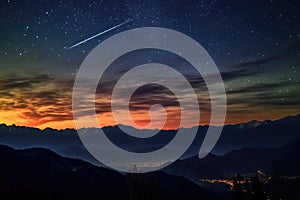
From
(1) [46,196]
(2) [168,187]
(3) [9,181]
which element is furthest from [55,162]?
(1) [46,196]

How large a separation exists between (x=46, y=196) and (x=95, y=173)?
66.3 meters

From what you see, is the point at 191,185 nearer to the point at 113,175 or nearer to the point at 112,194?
the point at 113,175

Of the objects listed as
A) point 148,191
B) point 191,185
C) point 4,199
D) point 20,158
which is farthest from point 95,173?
point 148,191

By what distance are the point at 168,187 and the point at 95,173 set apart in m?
46.0

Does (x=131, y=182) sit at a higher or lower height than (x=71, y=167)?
lower

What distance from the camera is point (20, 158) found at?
148m

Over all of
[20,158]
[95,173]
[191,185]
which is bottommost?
[191,185]

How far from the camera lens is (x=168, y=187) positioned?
17075cm

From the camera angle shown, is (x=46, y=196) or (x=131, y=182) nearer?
(x=131, y=182)

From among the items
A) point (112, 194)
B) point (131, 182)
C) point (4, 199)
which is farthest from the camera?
point (112, 194)

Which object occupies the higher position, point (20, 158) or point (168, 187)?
point (20, 158)

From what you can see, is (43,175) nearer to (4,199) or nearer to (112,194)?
(112,194)

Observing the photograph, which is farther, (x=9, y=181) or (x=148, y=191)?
(x=9, y=181)

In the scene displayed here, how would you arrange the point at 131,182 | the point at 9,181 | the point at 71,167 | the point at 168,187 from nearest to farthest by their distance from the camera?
the point at 131,182, the point at 9,181, the point at 71,167, the point at 168,187
